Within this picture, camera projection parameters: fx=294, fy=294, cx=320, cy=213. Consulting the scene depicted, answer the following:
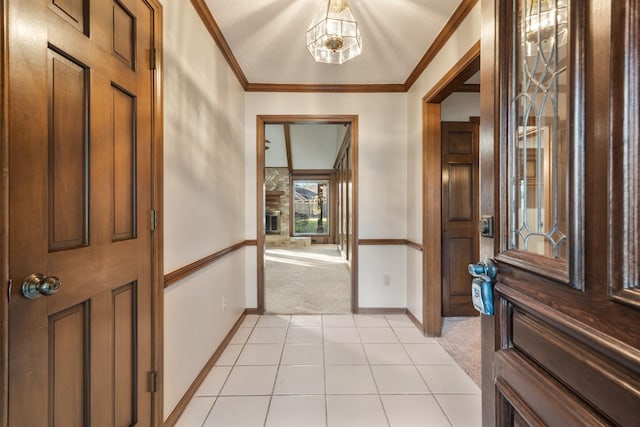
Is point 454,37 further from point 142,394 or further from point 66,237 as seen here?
point 142,394

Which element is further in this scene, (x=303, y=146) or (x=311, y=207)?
(x=311, y=207)

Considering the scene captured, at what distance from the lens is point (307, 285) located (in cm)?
443

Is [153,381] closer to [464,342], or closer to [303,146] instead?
[464,342]

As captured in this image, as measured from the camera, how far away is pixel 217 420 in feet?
5.34

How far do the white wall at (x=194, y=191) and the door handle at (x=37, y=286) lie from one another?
688 millimetres

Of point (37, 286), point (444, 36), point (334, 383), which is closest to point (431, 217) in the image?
point (444, 36)

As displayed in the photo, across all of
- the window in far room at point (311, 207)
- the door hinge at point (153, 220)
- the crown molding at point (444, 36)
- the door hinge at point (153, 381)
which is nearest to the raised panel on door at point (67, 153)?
the door hinge at point (153, 220)

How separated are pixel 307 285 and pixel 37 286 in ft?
12.4

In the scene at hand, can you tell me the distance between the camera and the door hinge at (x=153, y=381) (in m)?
1.38

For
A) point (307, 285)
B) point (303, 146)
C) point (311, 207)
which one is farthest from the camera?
point (311, 207)

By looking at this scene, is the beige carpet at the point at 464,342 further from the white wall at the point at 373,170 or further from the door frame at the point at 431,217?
the white wall at the point at 373,170

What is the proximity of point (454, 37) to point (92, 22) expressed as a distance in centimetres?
222

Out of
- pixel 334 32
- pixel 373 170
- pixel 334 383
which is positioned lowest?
pixel 334 383

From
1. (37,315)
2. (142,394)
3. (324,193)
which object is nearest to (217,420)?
(142,394)
